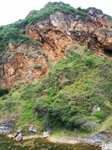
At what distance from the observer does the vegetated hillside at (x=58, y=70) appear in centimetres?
2042

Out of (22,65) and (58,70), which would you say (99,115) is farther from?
(22,65)

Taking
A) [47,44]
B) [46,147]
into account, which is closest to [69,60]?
[47,44]

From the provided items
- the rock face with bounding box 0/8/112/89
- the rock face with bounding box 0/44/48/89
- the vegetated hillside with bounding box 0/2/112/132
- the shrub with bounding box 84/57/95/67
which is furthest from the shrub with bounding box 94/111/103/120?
the rock face with bounding box 0/44/48/89

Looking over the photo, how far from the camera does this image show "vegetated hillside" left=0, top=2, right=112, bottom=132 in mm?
20422

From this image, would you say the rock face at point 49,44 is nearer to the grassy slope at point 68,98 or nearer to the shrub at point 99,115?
the grassy slope at point 68,98

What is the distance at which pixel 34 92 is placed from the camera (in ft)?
89.9

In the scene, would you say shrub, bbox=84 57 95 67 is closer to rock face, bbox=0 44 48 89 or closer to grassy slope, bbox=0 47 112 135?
grassy slope, bbox=0 47 112 135

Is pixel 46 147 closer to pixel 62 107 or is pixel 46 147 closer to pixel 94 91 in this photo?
pixel 62 107

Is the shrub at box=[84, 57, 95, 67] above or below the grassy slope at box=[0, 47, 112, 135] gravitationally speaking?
above

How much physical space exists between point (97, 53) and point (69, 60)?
8.30m

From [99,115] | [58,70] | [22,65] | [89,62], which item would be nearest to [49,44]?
[22,65]

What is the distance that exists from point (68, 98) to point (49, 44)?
1702 cm

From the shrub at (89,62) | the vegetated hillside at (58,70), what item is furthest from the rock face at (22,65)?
the shrub at (89,62)

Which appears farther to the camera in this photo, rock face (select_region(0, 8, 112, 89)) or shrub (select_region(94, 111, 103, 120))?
rock face (select_region(0, 8, 112, 89))
